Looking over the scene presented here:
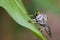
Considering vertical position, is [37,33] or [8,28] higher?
[37,33]

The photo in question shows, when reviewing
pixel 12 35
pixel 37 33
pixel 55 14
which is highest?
pixel 37 33

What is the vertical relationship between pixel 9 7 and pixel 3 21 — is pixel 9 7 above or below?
above

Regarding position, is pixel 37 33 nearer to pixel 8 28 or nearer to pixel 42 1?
pixel 8 28

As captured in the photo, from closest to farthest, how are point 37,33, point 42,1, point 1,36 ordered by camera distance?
point 37,33 < point 1,36 < point 42,1

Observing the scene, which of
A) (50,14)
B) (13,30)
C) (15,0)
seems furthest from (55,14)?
(15,0)

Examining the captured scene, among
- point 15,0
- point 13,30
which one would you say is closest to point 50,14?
point 13,30

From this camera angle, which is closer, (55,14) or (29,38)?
(29,38)

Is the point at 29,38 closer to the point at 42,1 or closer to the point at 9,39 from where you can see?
the point at 9,39

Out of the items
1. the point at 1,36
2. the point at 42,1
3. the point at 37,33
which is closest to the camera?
the point at 37,33

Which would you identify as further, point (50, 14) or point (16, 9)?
point (50, 14)
